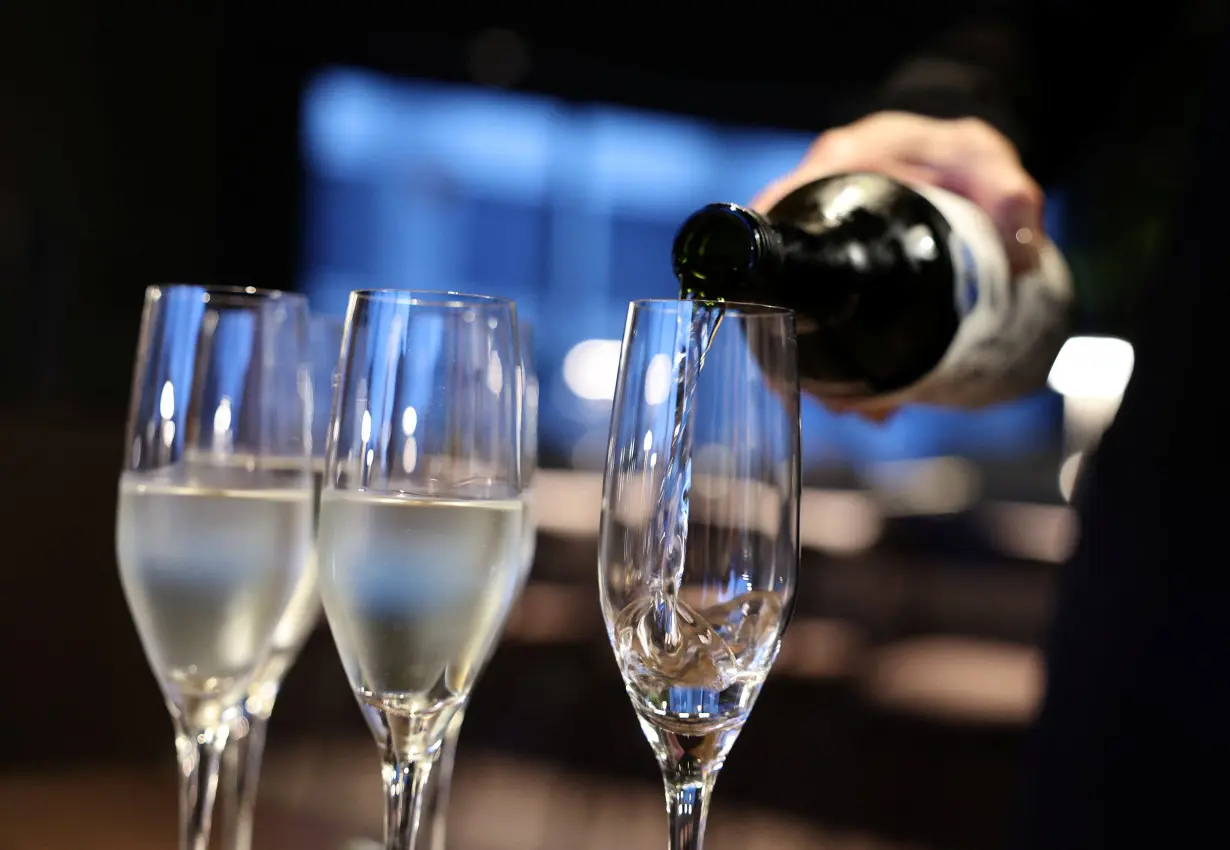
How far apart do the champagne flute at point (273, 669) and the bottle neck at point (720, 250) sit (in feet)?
1.05

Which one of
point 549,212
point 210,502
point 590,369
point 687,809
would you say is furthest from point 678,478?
point 549,212

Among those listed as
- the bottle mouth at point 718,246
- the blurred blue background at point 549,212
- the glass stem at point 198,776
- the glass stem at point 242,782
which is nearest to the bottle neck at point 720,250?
the bottle mouth at point 718,246

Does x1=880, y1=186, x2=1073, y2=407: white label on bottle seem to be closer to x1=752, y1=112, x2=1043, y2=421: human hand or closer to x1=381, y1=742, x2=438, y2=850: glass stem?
x1=752, y1=112, x2=1043, y2=421: human hand

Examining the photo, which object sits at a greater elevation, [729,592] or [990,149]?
[990,149]

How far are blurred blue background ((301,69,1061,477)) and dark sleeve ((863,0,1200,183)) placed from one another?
417cm

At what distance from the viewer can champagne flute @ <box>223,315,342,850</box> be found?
902mm

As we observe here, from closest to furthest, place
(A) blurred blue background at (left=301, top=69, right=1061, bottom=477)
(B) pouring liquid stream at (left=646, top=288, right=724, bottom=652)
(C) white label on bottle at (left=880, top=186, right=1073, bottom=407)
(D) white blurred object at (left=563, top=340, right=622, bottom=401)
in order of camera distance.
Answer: (B) pouring liquid stream at (left=646, top=288, right=724, bottom=652) → (C) white label on bottle at (left=880, top=186, right=1073, bottom=407) → (A) blurred blue background at (left=301, top=69, right=1061, bottom=477) → (D) white blurred object at (left=563, top=340, right=622, bottom=401)

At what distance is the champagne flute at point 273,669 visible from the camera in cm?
90

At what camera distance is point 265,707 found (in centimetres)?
101

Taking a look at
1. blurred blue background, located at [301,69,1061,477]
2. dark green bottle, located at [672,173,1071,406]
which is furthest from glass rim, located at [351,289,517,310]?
blurred blue background, located at [301,69,1061,477]

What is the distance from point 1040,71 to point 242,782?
2.42ft

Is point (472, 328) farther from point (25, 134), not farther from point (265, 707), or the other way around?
point (25, 134)

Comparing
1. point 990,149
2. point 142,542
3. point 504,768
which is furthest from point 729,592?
point 504,768

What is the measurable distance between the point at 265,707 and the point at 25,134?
11.5 feet
